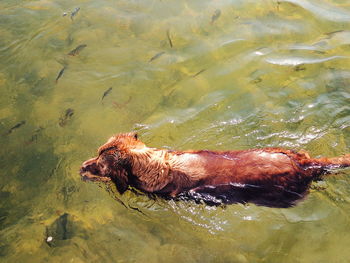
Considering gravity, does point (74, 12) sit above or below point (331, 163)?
above

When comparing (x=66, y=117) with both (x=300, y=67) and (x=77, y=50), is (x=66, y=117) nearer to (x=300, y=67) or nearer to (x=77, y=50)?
(x=77, y=50)

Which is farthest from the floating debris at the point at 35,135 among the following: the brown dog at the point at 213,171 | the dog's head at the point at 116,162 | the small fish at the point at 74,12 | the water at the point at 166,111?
the small fish at the point at 74,12

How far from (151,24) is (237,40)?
7.34 ft

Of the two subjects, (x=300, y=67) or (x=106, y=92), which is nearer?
(x=300, y=67)

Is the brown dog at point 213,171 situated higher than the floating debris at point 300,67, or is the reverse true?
the floating debris at point 300,67

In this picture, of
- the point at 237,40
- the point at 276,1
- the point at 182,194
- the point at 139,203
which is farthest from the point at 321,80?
the point at 139,203

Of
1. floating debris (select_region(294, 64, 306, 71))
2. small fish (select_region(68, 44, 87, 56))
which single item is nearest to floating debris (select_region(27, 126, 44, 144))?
small fish (select_region(68, 44, 87, 56))

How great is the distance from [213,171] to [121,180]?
4.36ft

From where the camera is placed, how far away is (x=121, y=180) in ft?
16.0

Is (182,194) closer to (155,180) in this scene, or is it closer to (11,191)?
(155,180)

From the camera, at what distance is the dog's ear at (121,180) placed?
4.86 meters

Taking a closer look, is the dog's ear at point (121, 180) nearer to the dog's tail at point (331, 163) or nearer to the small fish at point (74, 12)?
the dog's tail at point (331, 163)

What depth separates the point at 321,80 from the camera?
6.59 metres

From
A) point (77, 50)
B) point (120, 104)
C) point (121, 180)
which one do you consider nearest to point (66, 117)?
point (120, 104)
